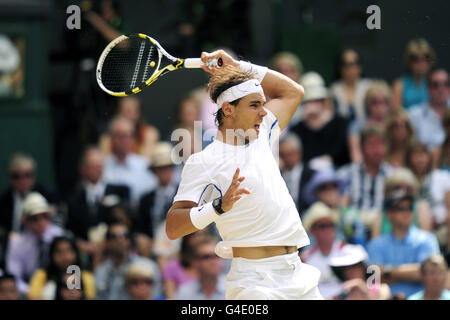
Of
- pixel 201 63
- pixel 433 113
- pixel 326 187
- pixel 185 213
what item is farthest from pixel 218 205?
pixel 433 113

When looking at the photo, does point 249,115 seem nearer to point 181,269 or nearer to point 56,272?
point 181,269

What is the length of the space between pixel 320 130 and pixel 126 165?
1.55 metres

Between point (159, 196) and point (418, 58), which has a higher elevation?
point (418, 58)

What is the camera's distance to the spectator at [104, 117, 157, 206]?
26.0 feet

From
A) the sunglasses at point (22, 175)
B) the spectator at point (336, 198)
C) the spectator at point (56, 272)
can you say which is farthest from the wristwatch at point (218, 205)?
the sunglasses at point (22, 175)

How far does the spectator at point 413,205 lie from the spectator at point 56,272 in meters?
2.15

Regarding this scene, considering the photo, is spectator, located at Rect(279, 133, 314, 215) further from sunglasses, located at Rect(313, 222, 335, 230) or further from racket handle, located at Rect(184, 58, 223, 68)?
racket handle, located at Rect(184, 58, 223, 68)

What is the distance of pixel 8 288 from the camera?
7.66 meters

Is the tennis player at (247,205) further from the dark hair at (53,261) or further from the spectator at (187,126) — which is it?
the dark hair at (53,261)

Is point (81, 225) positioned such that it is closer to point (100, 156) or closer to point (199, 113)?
point (100, 156)

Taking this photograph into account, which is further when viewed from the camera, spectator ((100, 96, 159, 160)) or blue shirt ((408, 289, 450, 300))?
spectator ((100, 96, 159, 160))

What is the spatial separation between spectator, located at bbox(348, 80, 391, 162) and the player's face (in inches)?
107

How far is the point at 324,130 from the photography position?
310 inches

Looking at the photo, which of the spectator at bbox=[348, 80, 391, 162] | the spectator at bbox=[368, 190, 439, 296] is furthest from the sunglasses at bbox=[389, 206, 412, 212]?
the spectator at bbox=[348, 80, 391, 162]
